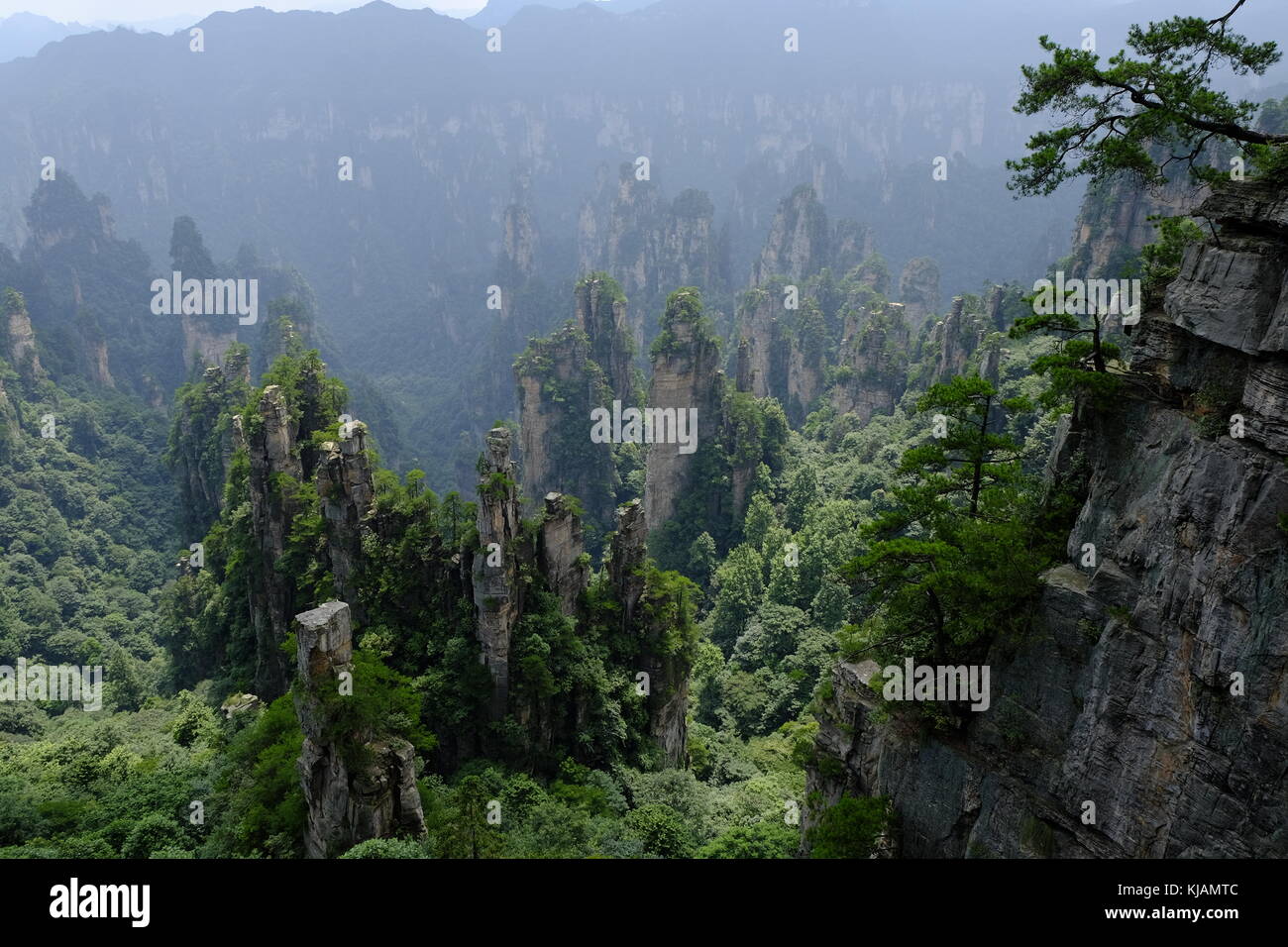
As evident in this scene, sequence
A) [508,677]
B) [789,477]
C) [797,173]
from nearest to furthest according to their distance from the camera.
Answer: [508,677] < [789,477] < [797,173]

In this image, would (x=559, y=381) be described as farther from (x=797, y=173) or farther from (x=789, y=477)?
(x=797, y=173)

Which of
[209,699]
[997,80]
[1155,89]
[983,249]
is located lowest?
[209,699]

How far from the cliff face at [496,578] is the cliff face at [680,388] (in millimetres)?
36902

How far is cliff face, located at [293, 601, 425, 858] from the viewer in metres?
20.5

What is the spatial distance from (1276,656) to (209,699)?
38.0 metres

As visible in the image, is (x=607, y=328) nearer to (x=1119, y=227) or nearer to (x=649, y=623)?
(x=1119, y=227)

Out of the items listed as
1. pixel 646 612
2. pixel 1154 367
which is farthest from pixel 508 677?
pixel 1154 367

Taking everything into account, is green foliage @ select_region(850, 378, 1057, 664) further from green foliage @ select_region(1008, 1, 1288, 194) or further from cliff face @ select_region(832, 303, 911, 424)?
cliff face @ select_region(832, 303, 911, 424)

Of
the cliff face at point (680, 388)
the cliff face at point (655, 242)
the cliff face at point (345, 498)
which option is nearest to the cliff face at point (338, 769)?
the cliff face at point (345, 498)

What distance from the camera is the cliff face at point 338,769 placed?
20500 mm

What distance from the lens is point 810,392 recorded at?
97.4m

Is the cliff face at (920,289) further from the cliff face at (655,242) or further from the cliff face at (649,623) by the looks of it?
the cliff face at (649,623)

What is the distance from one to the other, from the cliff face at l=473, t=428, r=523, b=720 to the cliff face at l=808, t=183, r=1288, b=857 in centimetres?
1406
